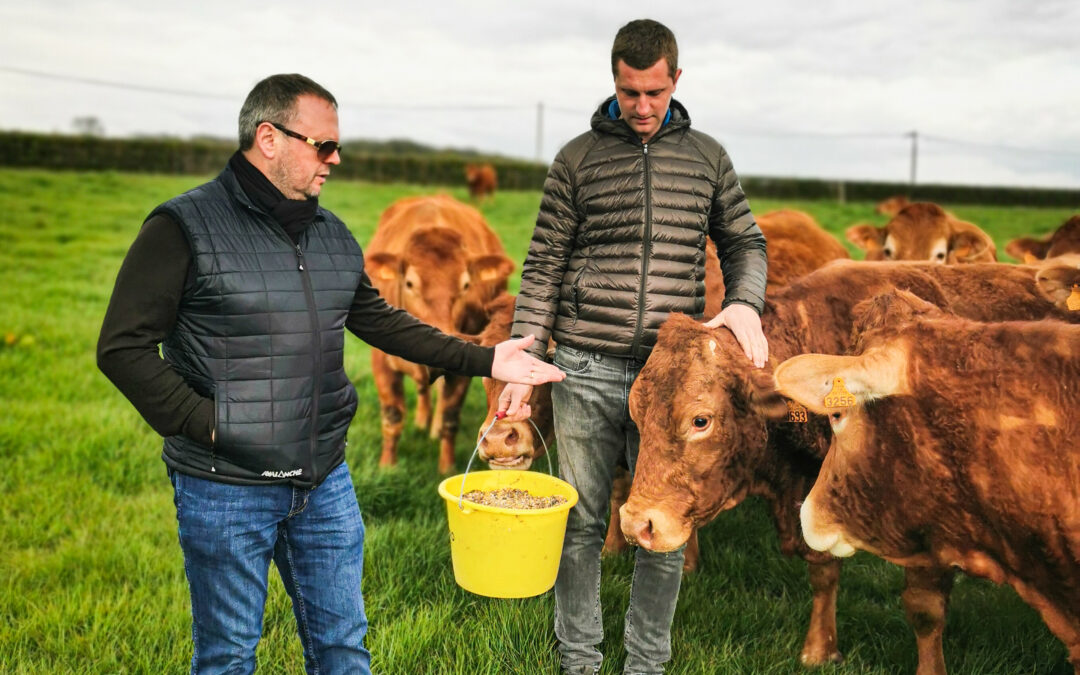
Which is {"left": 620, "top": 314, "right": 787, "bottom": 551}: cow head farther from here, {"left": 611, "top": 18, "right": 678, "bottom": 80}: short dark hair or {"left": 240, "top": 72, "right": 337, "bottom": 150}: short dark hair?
{"left": 240, "top": 72, "right": 337, "bottom": 150}: short dark hair

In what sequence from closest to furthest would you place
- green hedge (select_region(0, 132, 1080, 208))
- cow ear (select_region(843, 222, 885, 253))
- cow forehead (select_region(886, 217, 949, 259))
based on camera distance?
cow forehead (select_region(886, 217, 949, 259)) < cow ear (select_region(843, 222, 885, 253)) < green hedge (select_region(0, 132, 1080, 208))

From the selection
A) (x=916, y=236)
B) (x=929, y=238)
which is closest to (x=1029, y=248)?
(x=929, y=238)

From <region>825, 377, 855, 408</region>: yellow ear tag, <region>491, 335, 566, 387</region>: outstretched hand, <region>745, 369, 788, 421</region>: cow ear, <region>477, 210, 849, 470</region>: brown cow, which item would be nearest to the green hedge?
<region>477, 210, 849, 470</region>: brown cow

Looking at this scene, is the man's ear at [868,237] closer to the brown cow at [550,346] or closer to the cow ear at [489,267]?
the brown cow at [550,346]

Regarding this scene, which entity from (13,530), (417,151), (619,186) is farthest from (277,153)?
(417,151)

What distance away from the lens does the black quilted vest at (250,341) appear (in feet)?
7.80

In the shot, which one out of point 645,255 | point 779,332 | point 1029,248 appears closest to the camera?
point 645,255

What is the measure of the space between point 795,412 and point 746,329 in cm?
36

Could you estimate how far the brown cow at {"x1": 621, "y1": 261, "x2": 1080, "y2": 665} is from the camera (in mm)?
2992

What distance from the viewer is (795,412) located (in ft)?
10.3

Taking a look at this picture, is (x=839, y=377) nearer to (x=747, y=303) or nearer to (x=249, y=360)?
(x=747, y=303)

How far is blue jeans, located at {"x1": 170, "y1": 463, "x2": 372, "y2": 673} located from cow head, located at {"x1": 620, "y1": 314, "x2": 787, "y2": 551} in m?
0.98

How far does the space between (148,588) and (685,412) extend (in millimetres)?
2903

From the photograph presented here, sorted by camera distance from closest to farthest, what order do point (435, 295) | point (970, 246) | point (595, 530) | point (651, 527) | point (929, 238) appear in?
point (651, 527), point (595, 530), point (435, 295), point (970, 246), point (929, 238)
